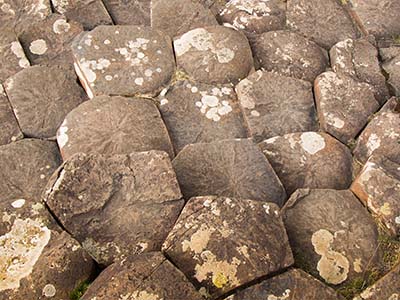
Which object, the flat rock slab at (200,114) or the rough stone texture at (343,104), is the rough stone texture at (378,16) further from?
the flat rock slab at (200,114)

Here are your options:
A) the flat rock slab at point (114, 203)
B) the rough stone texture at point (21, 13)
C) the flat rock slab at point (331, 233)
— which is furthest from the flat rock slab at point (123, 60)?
the flat rock slab at point (331, 233)

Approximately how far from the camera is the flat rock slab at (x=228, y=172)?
314cm

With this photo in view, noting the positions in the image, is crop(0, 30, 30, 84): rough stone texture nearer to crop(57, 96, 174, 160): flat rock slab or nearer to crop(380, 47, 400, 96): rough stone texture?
crop(57, 96, 174, 160): flat rock slab

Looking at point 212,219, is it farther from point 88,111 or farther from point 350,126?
point 350,126

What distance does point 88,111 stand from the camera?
11.3 feet

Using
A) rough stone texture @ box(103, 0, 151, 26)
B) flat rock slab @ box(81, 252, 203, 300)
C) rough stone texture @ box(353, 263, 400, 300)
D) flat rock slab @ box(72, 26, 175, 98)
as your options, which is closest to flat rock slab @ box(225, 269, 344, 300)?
rough stone texture @ box(353, 263, 400, 300)

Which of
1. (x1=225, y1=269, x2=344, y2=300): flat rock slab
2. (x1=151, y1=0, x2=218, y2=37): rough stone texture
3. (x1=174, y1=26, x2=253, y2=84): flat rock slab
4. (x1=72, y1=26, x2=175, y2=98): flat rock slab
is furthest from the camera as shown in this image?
(x1=151, y1=0, x2=218, y2=37): rough stone texture

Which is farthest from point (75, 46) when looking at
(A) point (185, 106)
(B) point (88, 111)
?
(A) point (185, 106)

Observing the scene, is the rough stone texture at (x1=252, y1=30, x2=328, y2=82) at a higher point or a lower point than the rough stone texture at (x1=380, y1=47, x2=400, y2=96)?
higher

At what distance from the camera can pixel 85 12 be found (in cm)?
430

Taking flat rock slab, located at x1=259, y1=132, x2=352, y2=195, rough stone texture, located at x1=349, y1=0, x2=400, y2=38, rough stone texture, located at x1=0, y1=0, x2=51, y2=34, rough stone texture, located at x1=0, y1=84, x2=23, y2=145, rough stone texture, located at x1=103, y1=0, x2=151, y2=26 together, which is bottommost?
flat rock slab, located at x1=259, y1=132, x2=352, y2=195

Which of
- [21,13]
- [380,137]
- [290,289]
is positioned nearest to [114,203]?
[290,289]

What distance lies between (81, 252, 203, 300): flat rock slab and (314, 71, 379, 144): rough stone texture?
5.72 feet

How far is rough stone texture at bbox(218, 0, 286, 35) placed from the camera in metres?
4.38
